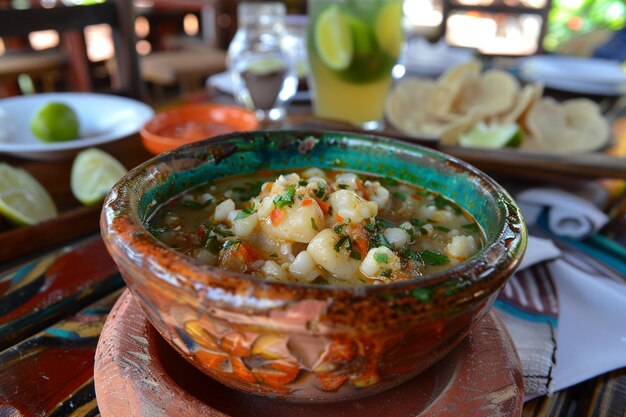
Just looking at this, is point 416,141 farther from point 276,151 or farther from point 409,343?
point 409,343

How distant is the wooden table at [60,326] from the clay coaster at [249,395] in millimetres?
133

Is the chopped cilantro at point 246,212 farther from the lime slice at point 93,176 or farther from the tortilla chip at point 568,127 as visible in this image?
the tortilla chip at point 568,127

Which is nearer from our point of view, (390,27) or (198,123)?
(198,123)

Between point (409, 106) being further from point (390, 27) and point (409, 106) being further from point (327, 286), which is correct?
point (327, 286)

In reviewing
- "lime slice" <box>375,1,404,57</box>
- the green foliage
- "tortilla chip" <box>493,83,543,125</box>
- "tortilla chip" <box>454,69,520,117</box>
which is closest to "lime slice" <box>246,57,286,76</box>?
"lime slice" <box>375,1,404,57</box>

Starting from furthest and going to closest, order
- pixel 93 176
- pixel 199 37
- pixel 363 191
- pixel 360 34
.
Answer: pixel 199 37, pixel 360 34, pixel 93 176, pixel 363 191

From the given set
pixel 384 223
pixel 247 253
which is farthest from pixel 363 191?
pixel 247 253

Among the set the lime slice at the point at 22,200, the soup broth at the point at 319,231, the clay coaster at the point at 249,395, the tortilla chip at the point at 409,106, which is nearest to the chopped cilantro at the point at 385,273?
the soup broth at the point at 319,231

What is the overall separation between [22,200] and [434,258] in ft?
3.98

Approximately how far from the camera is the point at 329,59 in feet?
7.74

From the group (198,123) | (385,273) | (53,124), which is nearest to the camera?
(385,273)

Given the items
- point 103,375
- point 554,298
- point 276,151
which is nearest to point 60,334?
point 103,375

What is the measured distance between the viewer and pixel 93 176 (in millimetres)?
1611

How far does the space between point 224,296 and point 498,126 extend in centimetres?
186
